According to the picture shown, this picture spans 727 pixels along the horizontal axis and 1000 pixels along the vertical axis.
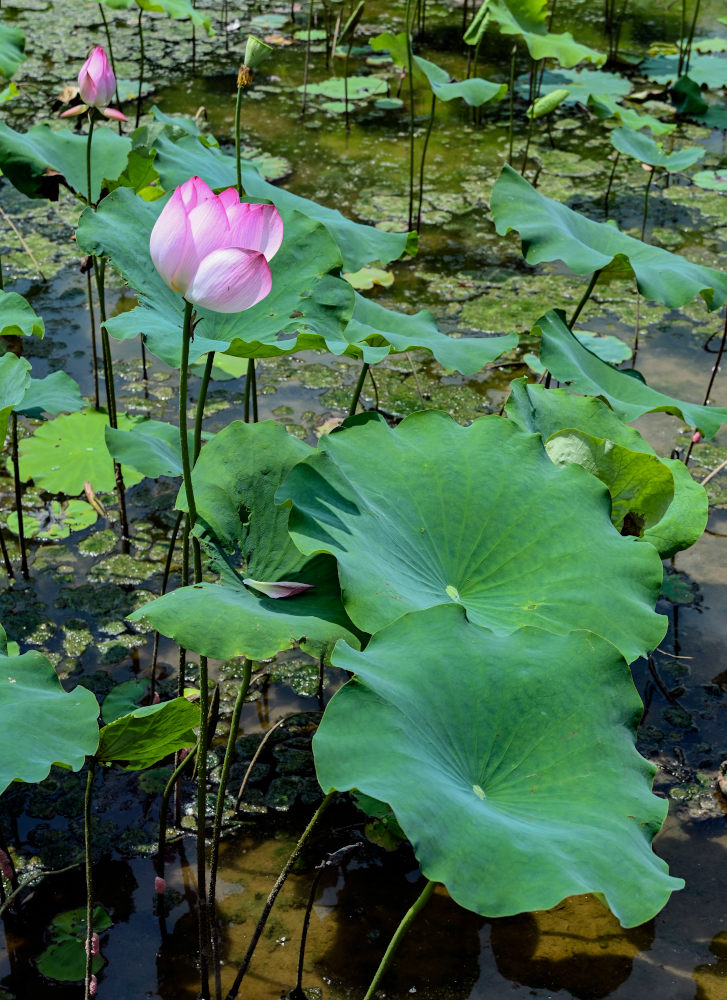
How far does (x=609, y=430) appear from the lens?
6.47ft

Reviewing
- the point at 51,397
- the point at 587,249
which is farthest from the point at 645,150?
the point at 51,397

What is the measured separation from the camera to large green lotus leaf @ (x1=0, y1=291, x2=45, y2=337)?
6.25ft

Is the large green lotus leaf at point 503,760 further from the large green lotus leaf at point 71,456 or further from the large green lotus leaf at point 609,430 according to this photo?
the large green lotus leaf at point 71,456

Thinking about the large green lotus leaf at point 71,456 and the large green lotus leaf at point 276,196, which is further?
the large green lotus leaf at point 71,456

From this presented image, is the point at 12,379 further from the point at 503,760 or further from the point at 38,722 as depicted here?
the point at 503,760

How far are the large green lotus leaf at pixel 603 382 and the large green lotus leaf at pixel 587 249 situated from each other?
141 mm

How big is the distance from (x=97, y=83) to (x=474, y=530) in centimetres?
143

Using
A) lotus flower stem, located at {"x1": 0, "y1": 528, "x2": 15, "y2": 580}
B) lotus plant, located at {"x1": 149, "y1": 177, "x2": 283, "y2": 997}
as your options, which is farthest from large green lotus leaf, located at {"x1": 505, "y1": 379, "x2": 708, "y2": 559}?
lotus flower stem, located at {"x1": 0, "y1": 528, "x2": 15, "y2": 580}

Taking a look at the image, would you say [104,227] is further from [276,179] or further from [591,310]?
[276,179]

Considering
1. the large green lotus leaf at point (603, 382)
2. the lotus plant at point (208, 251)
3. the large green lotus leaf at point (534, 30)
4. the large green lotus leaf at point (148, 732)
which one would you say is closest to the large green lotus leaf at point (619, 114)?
the large green lotus leaf at point (534, 30)

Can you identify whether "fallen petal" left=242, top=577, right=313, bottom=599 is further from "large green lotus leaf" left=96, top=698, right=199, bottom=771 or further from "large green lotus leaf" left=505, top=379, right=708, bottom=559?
"large green lotus leaf" left=505, top=379, right=708, bottom=559

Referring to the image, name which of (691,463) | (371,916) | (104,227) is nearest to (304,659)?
(371,916)

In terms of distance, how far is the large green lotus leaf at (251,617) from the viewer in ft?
4.35

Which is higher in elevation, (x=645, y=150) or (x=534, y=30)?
(x=534, y=30)
